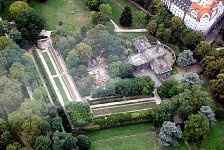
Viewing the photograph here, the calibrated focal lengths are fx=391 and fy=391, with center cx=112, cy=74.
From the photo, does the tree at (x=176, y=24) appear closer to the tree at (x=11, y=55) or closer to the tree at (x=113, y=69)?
the tree at (x=113, y=69)

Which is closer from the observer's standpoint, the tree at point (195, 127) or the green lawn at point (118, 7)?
the tree at point (195, 127)

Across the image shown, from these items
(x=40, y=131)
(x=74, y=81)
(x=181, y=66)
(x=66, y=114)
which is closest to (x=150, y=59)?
(x=181, y=66)

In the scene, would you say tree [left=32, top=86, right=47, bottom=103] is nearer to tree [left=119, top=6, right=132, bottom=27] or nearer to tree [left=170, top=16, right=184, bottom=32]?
tree [left=119, top=6, right=132, bottom=27]

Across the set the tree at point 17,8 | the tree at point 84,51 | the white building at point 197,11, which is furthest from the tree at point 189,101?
the tree at point 17,8

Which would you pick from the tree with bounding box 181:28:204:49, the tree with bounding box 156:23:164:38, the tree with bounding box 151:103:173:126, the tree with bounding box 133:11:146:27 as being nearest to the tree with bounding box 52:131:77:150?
the tree with bounding box 151:103:173:126

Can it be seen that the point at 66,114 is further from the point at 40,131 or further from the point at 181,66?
the point at 181,66

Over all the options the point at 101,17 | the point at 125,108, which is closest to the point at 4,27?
the point at 101,17
